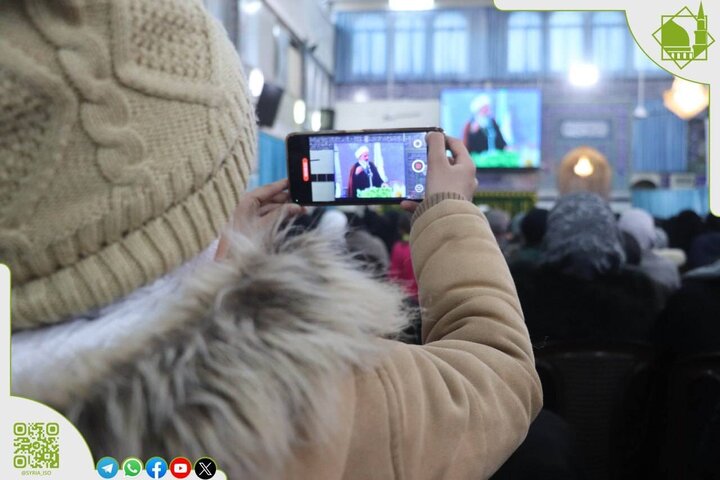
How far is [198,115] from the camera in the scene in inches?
18.9

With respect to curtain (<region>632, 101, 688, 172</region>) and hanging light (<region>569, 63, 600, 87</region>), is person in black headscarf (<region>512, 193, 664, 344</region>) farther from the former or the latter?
curtain (<region>632, 101, 688, 172</region>)

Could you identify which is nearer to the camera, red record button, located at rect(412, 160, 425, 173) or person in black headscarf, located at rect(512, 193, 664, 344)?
red record button, located at rect(412, 160, 425, 173)

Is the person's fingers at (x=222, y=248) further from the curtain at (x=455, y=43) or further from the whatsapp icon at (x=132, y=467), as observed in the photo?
the curtain at (x=455, y=43)

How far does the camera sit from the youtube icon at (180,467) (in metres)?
0.44

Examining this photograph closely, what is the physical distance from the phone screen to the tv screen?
8332mm

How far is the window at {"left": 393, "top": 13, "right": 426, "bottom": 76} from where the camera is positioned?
370 inches

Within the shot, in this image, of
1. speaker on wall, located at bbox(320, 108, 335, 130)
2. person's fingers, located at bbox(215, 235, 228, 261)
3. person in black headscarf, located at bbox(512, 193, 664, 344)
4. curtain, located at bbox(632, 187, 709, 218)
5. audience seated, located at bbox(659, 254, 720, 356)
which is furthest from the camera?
curtain, located at bbox(632, 187, 709, 218)

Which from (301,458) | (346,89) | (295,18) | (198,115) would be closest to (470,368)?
(301,458)

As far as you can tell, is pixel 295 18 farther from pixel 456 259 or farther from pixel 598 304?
pixel 456 259

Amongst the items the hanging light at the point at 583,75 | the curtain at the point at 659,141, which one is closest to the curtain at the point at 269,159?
the hanging light at the point at 583,75

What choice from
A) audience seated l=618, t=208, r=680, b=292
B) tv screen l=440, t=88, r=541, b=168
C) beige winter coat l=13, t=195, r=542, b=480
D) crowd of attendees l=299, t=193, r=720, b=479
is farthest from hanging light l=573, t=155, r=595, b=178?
tv screen l=440, t=88, r=541, b=168

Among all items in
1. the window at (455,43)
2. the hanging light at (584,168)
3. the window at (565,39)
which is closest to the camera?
the hanging light at (584,168)

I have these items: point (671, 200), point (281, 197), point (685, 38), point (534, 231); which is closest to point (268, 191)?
point (281, 197)

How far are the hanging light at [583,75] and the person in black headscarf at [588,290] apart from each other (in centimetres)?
780
